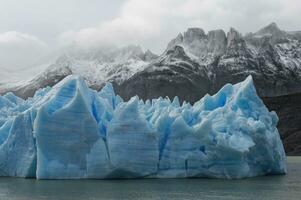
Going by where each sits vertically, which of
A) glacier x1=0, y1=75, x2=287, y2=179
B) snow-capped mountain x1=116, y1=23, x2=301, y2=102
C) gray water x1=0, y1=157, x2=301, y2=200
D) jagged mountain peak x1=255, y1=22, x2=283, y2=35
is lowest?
gray water x1=0, y1=157, x2=301, y2=200

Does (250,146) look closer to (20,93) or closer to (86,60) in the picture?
(20,93)

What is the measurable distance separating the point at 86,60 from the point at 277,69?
5506 cm

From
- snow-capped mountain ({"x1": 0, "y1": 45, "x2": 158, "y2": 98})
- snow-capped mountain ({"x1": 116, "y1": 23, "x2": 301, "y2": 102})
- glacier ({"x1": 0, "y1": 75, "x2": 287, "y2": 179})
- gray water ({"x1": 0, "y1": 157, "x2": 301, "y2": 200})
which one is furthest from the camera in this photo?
snow-capped mountain ({"x1": 0, "y1": 45, "x2": 158, "y2": 98})

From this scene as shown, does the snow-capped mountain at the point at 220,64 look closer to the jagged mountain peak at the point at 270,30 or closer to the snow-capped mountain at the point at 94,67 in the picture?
the jagged mountain peak at the point at 270,30

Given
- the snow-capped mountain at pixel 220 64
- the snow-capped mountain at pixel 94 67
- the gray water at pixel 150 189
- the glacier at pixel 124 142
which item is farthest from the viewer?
the snow-capped mountain at pixel 94 67

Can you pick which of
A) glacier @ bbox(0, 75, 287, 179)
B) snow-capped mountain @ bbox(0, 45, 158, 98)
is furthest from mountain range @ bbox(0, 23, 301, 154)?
glacier @ bbox(0, 75, 287, 179)

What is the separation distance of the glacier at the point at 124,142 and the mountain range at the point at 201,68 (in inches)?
3305

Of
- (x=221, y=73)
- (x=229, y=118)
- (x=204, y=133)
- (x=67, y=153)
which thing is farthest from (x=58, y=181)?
(x=221, y=73)

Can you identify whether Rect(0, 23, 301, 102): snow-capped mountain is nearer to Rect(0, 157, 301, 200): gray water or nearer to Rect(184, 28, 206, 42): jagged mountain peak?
Rect(184, 28, 206, 42): jagged mountain peak

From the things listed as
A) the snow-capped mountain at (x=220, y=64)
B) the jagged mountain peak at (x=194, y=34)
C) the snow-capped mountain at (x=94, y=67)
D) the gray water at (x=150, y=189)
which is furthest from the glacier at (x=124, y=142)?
the jagged mountain peak at (x=194, y=34)

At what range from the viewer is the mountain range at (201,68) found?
11394 cm

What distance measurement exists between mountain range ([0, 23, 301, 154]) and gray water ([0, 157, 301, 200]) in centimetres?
8623

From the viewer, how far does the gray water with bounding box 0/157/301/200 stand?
56.1ft

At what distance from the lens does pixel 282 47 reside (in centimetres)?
12888
